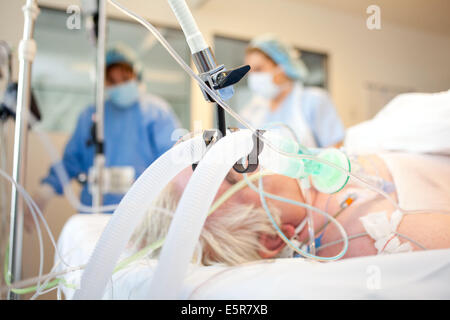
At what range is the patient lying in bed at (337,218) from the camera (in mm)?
800

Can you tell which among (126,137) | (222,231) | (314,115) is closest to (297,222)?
(222,231)

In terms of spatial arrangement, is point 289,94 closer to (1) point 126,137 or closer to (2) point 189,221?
(1) point 126,137

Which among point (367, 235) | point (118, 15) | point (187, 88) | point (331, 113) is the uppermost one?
point (118, 15)

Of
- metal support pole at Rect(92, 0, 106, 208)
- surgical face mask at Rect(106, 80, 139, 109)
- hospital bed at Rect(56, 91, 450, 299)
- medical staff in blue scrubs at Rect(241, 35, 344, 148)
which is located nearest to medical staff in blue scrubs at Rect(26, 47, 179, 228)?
surgical face mask at Rect(106, 80, 139, 109)

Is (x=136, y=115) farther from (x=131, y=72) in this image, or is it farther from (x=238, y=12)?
(x=238, y=12)

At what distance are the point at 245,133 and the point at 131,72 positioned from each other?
195 cm

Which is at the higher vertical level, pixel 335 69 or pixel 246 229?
pixel 335 69

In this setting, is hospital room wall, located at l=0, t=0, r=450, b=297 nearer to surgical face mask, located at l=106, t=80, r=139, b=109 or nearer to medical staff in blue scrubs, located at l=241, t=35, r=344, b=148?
medical staff in blue scrubs, located at l=241, t=35, r=344, b=148

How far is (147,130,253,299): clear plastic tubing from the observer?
40 centimetres

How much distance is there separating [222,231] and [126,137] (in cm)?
156

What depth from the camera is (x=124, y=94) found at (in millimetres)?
2227

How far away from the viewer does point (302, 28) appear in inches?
135

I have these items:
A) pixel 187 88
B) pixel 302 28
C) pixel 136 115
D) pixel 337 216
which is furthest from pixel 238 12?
pixel 337 216

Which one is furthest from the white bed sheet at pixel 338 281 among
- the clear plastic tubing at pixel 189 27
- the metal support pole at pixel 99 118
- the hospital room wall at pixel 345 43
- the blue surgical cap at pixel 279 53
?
the hospital room wall at pixel 345 43
